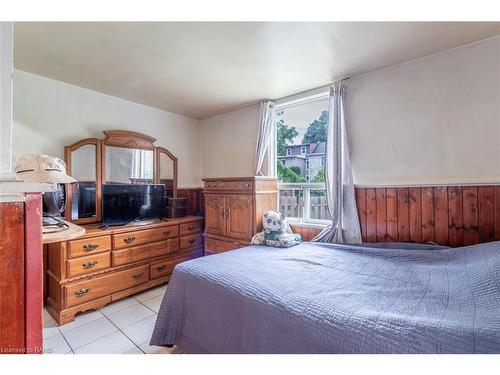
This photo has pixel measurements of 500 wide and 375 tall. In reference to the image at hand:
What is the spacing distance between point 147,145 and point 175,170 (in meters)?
0.54

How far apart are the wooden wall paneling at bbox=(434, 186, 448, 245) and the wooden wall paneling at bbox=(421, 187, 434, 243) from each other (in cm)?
Answer: 3

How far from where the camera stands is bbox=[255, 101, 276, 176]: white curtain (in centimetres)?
313

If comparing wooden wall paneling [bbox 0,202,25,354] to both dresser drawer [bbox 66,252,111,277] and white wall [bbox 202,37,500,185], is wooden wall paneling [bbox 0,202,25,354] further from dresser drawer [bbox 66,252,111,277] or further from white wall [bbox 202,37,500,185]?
white wall [bbox 202,37,500,185]

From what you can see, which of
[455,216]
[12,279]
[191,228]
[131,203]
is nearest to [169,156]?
[131,203]

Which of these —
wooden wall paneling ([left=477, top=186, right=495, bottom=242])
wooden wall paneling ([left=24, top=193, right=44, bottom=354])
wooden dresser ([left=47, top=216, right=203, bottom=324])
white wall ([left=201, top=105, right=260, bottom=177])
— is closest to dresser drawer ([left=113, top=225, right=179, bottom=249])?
wooden dresser ([left=47, top=216, right=203, bottom=324])

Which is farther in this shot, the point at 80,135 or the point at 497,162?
the point at 80,135

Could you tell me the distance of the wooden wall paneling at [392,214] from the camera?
2.22 m

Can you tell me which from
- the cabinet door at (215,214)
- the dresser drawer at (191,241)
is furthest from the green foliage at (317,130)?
the dresser drawer at (191,241)

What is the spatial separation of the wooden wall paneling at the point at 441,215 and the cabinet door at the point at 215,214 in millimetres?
2070

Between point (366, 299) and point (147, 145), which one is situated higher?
point (147, 145)
